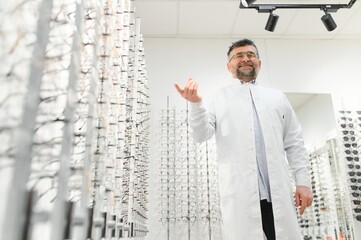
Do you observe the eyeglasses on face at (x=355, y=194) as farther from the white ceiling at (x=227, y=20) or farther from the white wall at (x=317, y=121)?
the white ceiling at (x=227, y=20)

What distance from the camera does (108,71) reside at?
108 cm

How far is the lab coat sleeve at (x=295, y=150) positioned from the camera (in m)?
1.83

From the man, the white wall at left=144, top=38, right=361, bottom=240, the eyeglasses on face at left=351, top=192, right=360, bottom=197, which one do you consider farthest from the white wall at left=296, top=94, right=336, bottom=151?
the man

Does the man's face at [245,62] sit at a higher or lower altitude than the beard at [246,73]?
higher

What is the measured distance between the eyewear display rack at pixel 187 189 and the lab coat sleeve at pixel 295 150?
139 centimetres

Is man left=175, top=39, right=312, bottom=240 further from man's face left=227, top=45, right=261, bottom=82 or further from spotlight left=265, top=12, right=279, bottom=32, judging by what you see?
spotlight left=265, top=12, right=279, bottom=32

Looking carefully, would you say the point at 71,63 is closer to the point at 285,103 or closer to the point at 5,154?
the point at 5,154

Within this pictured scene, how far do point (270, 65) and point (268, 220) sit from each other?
2.59m

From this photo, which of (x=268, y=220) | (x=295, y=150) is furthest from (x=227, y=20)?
(x=268, y=220)

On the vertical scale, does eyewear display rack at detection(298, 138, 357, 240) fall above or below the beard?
below

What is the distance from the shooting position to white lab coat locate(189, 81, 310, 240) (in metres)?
1.61

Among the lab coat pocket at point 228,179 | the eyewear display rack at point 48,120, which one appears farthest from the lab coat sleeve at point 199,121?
the eyewear display rack at point 48,120

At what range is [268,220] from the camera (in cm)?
167

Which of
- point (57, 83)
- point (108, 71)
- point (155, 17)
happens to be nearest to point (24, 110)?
point (57, 83)
